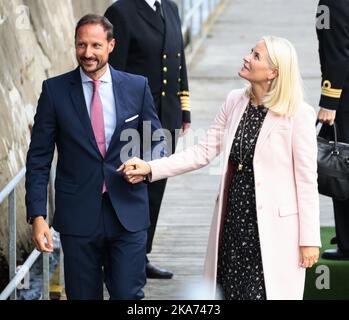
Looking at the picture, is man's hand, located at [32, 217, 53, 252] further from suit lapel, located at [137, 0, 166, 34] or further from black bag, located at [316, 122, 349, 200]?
suit lapel, located at [137, 0, 166, 34]

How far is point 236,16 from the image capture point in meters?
19.0

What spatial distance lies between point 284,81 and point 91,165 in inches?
36.0

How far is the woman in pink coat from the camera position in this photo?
17.8 ft

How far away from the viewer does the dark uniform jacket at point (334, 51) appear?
22.2 feet

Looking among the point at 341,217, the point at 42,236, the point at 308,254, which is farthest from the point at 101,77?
the point at 341,217

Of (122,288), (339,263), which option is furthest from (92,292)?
(339,263)

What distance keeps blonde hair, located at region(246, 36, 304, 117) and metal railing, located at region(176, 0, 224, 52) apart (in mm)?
9673

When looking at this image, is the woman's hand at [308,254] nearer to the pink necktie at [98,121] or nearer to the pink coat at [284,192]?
the pink coat at [284,192]

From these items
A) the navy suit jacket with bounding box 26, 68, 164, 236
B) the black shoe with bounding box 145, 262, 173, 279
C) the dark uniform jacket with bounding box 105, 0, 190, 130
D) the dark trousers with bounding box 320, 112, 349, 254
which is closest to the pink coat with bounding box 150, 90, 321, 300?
the navy suit jacket with bounding box 26, 68, 164, 236

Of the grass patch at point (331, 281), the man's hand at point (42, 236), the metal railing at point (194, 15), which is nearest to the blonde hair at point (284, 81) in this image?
the man's hand at point (42, 236)

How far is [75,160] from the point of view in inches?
221

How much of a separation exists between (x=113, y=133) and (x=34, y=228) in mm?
538

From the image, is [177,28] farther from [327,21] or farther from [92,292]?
[92,292]
